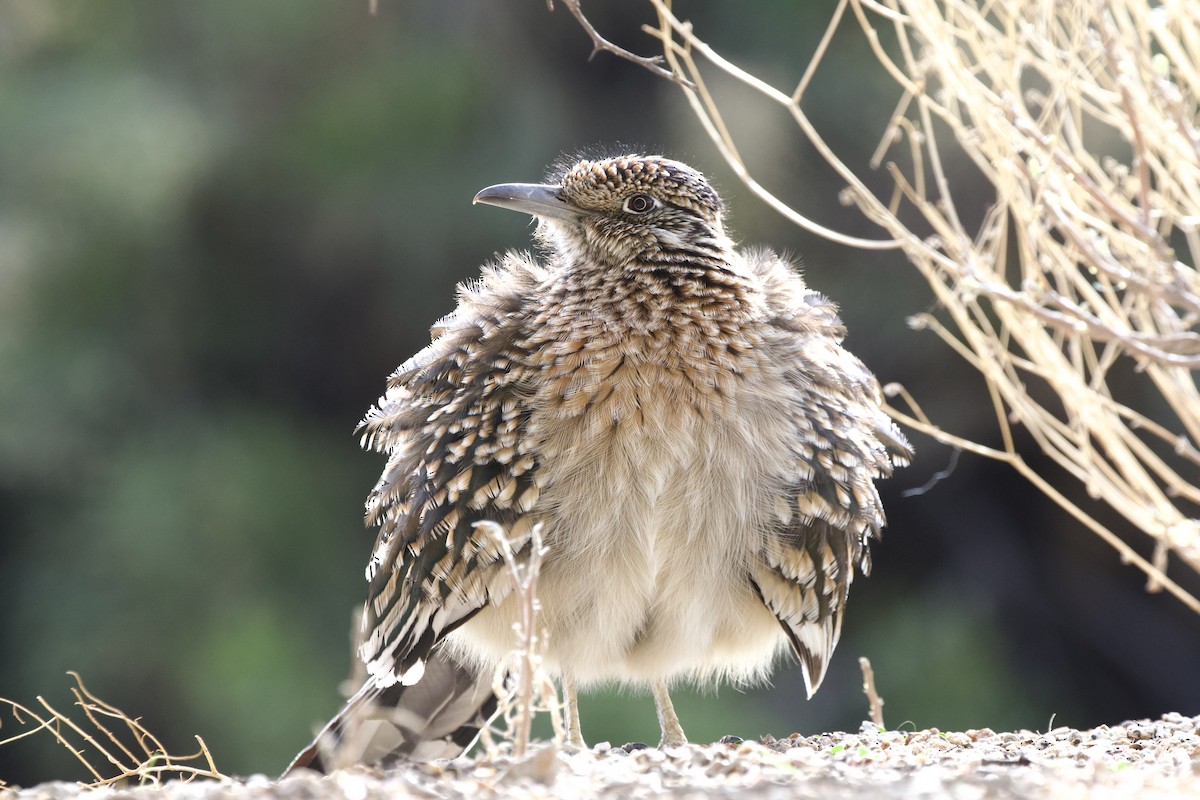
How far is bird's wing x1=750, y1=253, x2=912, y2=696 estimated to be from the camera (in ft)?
12.0

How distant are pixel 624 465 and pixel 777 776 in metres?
1.05

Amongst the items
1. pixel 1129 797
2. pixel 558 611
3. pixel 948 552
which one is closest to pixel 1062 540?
pixel 948 552

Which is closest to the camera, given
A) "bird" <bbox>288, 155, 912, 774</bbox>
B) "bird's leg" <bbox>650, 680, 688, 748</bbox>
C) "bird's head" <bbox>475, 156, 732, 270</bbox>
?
"bird" <bbox>288, 155, 912, 774</bbox>

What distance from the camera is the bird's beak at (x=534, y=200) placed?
3.97 meters

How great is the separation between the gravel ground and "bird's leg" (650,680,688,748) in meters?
0.47

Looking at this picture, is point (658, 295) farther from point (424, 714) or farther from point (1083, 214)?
point (424, 714)

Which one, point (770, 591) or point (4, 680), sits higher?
point (770, 591)

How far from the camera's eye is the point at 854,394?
3.90m

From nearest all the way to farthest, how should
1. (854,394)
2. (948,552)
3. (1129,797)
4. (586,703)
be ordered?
(1129,797), (854,394), (586,703), (948,552)

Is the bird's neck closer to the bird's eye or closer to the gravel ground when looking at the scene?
the bird's eye

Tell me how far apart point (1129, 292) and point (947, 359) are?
4372mm

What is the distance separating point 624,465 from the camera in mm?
3506

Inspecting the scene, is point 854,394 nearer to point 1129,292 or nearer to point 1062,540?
point 1129,292

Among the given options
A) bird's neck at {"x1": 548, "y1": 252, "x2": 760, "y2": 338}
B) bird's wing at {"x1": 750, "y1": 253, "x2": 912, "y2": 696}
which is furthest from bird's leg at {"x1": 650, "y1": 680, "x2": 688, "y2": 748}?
bird's neck at {"x1": 548, "y1": 252, "x2": 760, "y2": 338}
